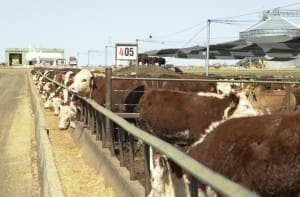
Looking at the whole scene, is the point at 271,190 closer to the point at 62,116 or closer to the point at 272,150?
the point at 272,150

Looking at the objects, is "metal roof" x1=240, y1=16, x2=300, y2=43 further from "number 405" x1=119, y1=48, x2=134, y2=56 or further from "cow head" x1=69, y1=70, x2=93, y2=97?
"cow head" x1=69, y1=70, x2=93, y2=97

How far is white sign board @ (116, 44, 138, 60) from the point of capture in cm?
1634

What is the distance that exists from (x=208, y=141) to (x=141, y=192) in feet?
6.58

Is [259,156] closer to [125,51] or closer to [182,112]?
[182,112]

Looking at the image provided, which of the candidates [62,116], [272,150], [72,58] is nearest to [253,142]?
[272,150]

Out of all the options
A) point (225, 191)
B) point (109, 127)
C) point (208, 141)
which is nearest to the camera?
point (225, 191)

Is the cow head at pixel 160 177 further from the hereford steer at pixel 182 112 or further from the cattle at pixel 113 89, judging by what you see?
the cattle at pixel 113 89

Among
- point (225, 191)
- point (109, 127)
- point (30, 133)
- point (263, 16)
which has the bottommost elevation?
→ point (30, 133)

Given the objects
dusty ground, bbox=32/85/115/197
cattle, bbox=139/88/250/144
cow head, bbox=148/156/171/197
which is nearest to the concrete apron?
dusty ground, bbox=32/85/115/197

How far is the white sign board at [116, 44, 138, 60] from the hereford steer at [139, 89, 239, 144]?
17.0 ft

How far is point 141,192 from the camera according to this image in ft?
22.9

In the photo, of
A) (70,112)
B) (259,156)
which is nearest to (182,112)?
(259,156)

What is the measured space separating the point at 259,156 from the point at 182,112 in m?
5.46

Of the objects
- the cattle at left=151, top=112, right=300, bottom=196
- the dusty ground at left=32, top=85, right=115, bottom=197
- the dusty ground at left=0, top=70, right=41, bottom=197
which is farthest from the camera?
the dusty ground at left=0, top=70, right=41, bottom=197
